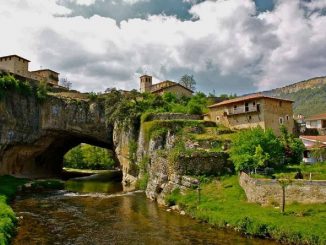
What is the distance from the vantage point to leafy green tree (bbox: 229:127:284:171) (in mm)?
39062

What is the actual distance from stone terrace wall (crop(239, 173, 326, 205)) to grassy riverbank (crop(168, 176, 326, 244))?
71 centimetres

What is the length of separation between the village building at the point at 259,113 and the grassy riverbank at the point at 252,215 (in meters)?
17.4

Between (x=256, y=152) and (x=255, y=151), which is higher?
(x=255, y=151)

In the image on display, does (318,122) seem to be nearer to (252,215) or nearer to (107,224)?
(252,215)

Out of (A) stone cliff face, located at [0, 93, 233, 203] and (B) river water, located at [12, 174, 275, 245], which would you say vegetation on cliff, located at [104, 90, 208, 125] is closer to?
(A) stone cliff face, located at [0, 93, 233, 203]

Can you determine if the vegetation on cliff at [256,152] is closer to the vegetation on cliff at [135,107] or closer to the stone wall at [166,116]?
the stone wall at [166,116]

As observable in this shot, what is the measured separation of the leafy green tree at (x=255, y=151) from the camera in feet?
128

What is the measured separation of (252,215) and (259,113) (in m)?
26.9

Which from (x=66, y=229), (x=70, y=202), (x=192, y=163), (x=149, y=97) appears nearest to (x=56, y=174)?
(x=149, y=97)

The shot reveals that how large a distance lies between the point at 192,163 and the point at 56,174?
1966 inches

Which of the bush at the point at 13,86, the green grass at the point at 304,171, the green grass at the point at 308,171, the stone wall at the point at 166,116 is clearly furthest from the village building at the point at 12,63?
the green grass at the point at 308,171

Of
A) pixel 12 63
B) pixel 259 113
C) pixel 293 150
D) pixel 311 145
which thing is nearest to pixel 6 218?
pixel 293 150

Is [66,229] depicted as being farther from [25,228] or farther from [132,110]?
[132,110]

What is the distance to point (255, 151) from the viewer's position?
39.7 metres
